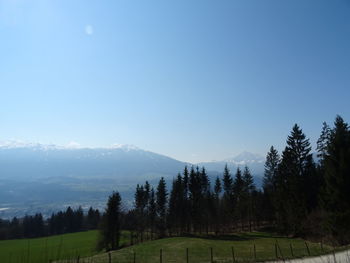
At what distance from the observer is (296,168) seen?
40188mm

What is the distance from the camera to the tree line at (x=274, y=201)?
88.4 feet

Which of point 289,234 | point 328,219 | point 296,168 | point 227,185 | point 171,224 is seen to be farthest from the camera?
point 227,185

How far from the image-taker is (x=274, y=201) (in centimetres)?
4641

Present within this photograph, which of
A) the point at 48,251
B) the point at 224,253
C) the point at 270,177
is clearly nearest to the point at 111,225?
the point at 48,251

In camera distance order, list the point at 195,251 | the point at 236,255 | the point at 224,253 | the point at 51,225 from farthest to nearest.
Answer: the point at 51,225 → the point at 195,251 → the point at 224,253 → the point at 236,255

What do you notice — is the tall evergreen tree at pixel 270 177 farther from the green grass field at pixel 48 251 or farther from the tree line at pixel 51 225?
the tree line at pixel 51 225

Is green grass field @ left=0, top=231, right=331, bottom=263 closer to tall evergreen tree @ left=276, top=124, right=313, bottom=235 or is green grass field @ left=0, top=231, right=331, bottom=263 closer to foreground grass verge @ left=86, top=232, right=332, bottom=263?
foreground grass verge @ left=86, top=232, right=332, bottom=263

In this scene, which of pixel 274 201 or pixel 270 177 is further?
pixel 270 177

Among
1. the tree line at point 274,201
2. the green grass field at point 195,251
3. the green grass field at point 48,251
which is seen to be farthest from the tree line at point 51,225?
the green grass field at point 195,251

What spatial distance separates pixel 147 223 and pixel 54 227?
57725mm

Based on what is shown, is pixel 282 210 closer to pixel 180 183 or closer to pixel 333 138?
pixel 333 138

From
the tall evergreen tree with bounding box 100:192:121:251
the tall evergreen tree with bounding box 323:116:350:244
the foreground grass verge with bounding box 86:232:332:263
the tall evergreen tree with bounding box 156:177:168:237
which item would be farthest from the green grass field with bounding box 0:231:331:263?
the tall evergreen tree with bounding box 156:177:168:237

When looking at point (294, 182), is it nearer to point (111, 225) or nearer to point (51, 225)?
point (111, 225)

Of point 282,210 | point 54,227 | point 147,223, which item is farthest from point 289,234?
point 54,227
